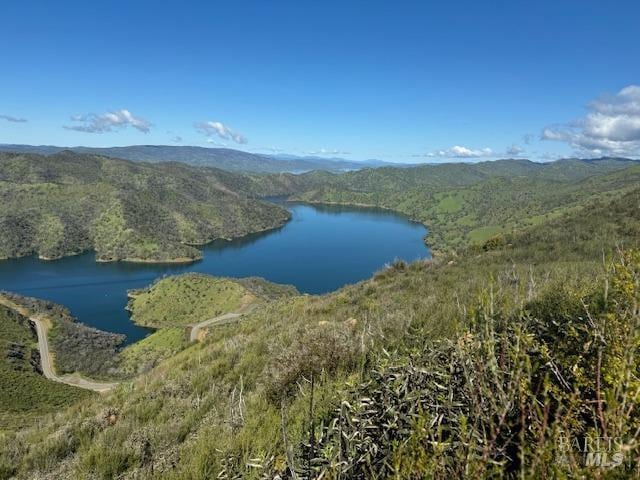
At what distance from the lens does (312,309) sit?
14.8m

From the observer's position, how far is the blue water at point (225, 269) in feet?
344

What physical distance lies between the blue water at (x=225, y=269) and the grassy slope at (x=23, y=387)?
69.5 ft

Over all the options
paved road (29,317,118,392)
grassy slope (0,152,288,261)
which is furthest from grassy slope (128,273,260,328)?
grassy slope (0,152,288,261)

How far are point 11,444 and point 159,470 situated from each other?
3.95 metres

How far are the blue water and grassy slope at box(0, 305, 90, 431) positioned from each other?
69.5 ft

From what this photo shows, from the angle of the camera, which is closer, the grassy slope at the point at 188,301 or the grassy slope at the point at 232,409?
the grassy slope at the point at 232,409

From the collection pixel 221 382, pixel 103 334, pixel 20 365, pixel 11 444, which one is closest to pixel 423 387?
pixel 221 382

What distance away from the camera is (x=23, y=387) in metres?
38.3

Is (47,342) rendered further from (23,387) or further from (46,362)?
(23,387)

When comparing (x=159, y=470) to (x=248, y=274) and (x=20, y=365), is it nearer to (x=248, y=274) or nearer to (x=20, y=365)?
(x=20, y=365)

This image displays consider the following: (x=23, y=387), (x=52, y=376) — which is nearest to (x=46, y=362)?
(x=52, y=376)

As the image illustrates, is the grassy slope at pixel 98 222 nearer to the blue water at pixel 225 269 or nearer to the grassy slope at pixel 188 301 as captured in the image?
the blue water at pixel 225 269

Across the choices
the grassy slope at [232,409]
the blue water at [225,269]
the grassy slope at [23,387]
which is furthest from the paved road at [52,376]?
the grassy slope at [232,409]

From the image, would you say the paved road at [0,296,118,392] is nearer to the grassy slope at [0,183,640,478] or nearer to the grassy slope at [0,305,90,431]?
the grassy slope at [0,305,90,431]
